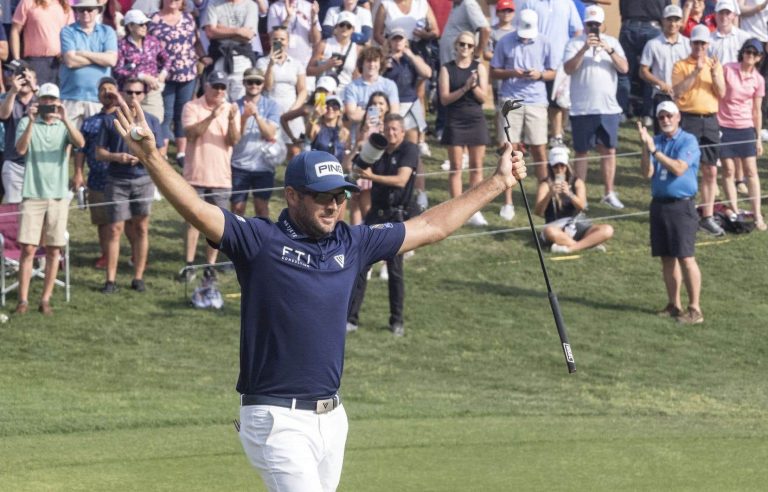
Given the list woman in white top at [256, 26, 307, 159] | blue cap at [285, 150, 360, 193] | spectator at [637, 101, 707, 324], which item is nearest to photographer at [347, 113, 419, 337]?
spectator at [637, 101, 707, 324]

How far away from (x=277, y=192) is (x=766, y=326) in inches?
248

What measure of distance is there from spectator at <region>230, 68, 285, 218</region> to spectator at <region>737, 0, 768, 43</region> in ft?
24.6

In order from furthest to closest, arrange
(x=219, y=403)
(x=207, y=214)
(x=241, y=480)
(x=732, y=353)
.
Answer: (x=732, y=353), (x=219, y=403), (x=241, y=480), (x=207, y=214)

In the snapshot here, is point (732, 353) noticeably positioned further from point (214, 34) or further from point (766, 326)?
point (214, 34)

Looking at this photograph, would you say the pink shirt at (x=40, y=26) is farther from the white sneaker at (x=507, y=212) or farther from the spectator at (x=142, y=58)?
the white sneaker at (x=507, y=212)

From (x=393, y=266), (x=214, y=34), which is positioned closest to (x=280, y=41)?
(x=214, y=34)

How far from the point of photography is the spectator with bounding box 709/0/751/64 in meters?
18.0

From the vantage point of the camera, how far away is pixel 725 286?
15508 millimetres

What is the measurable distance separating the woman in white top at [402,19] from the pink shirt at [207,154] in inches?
167

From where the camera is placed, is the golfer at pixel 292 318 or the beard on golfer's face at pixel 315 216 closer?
the golfer at pixel 292 318

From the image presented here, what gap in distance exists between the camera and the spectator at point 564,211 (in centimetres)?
1530

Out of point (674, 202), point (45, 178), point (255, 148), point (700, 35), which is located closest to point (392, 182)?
point (255, 148)

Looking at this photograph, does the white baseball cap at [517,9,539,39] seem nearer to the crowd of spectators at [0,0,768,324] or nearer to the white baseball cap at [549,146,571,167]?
the crowd of spectators at [0,0,768,324]

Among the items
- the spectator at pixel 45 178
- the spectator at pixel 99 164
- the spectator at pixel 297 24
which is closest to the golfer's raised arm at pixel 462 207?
the spectator at pixel 45 178
